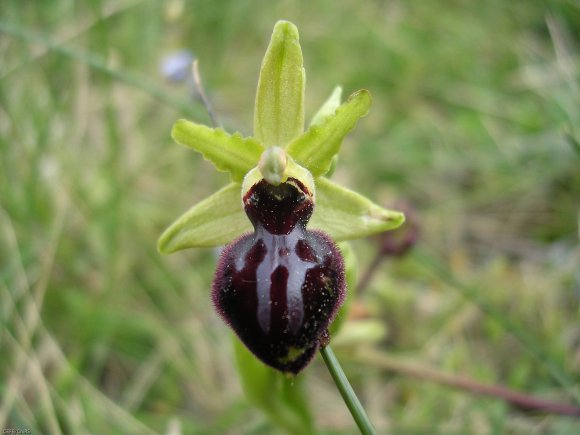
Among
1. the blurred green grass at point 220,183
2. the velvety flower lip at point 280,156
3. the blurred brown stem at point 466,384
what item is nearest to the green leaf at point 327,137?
the velvety flower lip at point 280,156

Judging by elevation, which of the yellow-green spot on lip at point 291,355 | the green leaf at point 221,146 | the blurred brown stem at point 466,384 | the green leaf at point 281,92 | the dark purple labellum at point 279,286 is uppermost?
the green leaf at point 281,92

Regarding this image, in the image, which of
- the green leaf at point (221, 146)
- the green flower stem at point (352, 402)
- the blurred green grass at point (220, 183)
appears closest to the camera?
the green flower stem at point (352, 402)

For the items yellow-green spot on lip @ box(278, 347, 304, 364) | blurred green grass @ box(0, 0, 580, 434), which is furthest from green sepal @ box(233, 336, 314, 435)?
yellow-green spot on lip @ box(278, 347, 304, 364)

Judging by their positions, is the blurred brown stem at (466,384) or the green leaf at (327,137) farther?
the blurred brown stem at (466,384)

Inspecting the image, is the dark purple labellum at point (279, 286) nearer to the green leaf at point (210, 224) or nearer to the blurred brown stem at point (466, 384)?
the green leaf at point (210, 224)

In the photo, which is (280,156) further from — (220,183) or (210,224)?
(220,183)

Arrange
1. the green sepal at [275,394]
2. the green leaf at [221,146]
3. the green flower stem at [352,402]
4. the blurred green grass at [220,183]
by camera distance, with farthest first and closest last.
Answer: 1. the blurred green grass at [220,183]
2. the green sepal at [275,394]
3. the green leaf at [221,146]
4. the green flower stem at [352,402]
